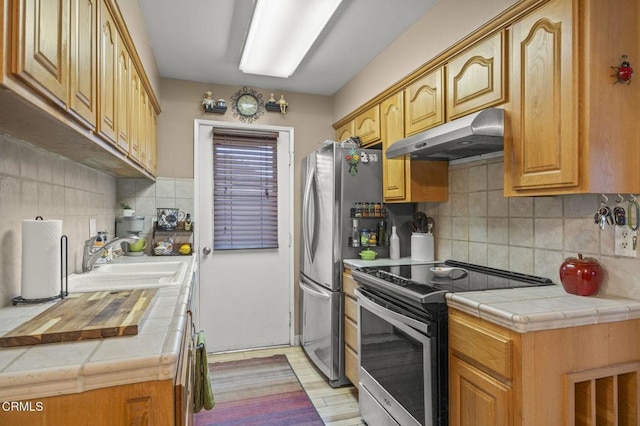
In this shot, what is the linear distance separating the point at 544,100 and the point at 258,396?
7.99ft

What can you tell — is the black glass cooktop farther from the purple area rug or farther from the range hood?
the purple area rug

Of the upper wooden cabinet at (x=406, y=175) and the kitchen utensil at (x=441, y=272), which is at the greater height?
the upper wooden cabinet at (x=406, y=175)

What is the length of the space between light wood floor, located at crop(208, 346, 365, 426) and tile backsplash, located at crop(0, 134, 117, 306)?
1702 mm

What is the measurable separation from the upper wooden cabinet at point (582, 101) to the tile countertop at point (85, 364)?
58.9 inches

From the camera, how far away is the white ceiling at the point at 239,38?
6.92ft

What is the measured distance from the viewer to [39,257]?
4.01 feet

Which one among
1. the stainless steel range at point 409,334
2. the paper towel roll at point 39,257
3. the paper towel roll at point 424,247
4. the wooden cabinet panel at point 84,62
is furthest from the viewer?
the paper towel roll at point 424,247

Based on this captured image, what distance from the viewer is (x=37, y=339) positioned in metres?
0.87

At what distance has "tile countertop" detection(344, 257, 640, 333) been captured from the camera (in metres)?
1.23

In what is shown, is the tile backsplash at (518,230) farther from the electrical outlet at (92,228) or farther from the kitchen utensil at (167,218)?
the electrical outlet at (92,228)

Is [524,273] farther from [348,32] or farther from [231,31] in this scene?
[231,31]

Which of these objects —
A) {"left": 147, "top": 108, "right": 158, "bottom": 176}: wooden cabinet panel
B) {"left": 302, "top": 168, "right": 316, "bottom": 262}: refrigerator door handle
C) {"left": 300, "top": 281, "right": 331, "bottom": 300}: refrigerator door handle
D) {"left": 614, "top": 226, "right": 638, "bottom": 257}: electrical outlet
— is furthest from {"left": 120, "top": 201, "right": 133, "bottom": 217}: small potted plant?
{"left": 614, "top": 226, "right": 638, "bottom": 257}: electrical outlet

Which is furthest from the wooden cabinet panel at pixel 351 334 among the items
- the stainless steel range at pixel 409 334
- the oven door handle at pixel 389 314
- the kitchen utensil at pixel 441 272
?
the kitchen utensil at pixel 441 272

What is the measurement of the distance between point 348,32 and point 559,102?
57.9 inches
